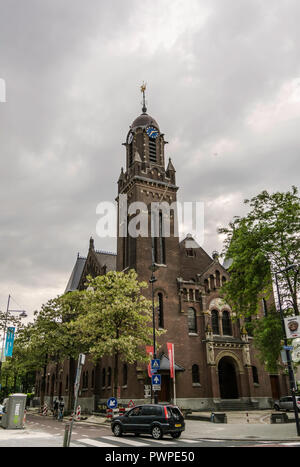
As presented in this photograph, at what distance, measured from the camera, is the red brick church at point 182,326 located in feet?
119

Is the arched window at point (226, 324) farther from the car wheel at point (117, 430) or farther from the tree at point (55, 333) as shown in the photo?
the car wheel at point (117, 430)

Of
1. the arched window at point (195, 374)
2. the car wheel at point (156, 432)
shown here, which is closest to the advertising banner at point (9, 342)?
the car wheel at point (156, 432)

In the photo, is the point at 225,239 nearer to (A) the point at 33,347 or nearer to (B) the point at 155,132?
(A) the point at 33,347

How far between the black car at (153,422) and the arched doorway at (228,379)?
23111 millimetres

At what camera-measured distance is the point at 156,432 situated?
16797mm

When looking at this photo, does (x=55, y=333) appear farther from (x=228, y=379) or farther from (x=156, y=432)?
(x=156, y=432)

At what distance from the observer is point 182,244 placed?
4509 centimetres

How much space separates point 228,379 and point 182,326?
7577mm

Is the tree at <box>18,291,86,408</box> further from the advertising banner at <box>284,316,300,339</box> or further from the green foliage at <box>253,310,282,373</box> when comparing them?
the advertising banner at <box>284,316,300,339</box>

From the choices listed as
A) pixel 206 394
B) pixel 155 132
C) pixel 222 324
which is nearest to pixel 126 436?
pixel 206 394

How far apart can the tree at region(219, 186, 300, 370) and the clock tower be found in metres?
16.7

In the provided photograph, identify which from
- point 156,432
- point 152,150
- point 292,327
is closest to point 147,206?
point 152,150

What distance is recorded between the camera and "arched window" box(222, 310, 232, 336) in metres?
41.1
